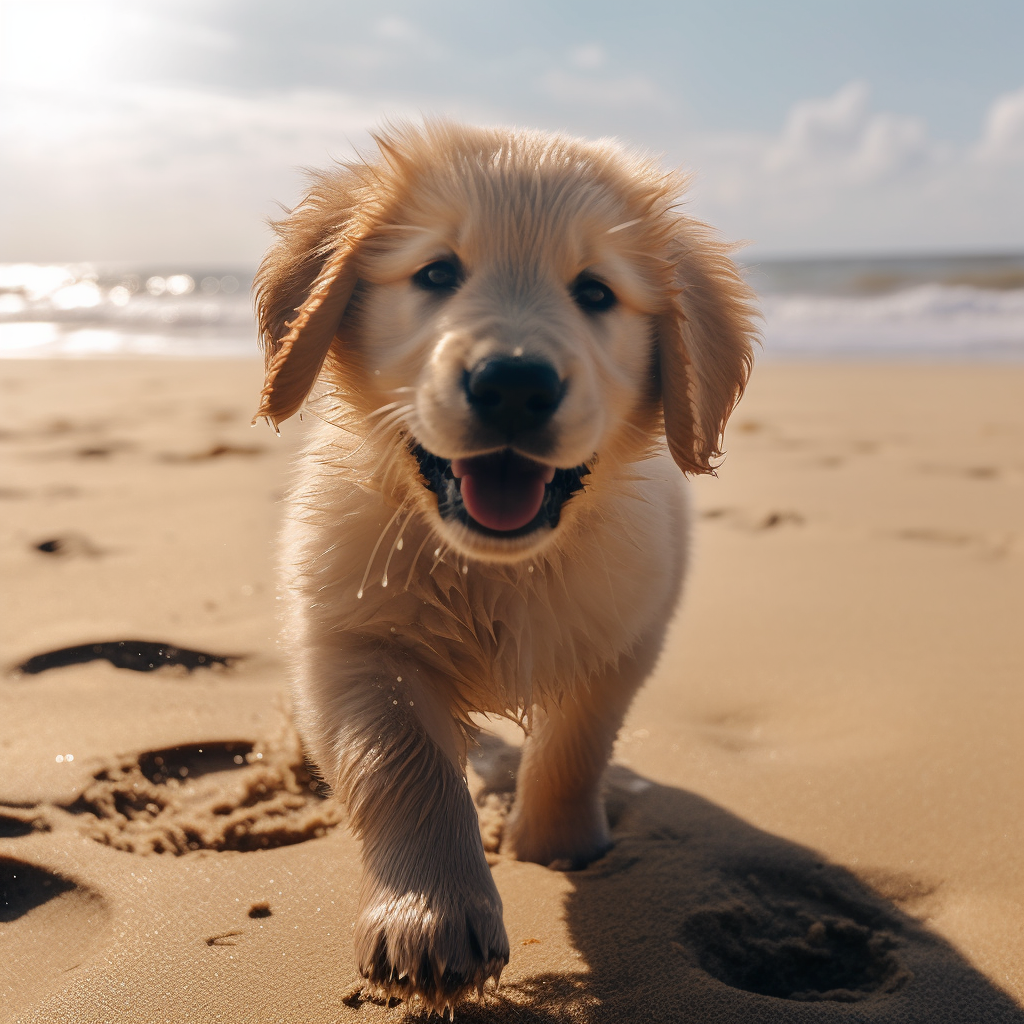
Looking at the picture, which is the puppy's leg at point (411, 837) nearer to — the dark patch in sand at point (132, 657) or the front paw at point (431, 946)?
the front paw at point (431, 946)

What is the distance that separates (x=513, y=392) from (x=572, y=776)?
0.87 meters

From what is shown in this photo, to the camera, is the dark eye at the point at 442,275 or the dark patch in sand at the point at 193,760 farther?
the dark patch in sand at the point at 193,760

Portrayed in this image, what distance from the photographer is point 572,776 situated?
205 centimetres

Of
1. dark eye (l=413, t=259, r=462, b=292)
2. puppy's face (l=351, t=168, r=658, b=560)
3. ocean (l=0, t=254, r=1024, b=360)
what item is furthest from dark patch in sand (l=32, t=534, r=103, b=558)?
ocean (l=0, t=254, r=1024, b=360)

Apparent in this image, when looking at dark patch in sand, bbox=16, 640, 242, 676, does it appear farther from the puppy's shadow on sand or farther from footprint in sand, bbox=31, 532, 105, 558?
the puppy's shadow on sand

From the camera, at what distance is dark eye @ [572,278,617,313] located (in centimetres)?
187

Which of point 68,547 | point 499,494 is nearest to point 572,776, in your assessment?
point 499,494

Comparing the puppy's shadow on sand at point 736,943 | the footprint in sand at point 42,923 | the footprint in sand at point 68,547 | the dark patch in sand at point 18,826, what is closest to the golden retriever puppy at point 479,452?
the puppy's shadow on sand at point 736,943

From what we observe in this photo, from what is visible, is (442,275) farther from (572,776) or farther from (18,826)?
(18,826)

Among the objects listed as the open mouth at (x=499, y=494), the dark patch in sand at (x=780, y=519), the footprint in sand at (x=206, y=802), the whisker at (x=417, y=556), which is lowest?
the footprint in sand at (x=206, y=802)

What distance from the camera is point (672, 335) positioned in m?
1.97

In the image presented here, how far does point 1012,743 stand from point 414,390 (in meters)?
1.61

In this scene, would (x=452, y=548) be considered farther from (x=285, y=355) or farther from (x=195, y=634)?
(x=195, y=634)

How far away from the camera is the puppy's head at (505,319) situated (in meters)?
1.61
